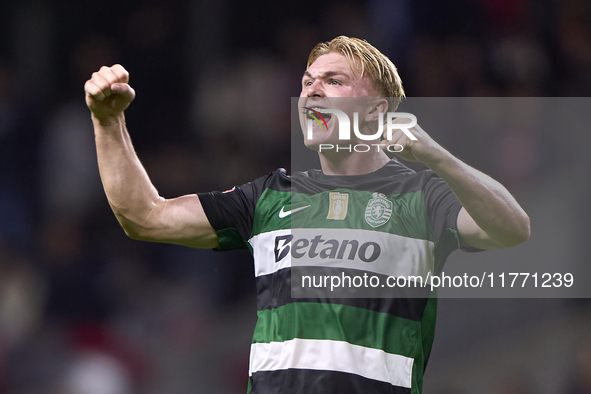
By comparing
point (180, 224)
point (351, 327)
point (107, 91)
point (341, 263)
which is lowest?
point (351, 327)

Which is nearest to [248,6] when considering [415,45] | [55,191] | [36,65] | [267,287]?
[415,45]

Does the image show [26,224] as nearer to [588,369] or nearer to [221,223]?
[221,223]

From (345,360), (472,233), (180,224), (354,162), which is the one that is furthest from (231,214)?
(472,233)

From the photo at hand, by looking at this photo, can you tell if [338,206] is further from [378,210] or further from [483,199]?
[483,199]

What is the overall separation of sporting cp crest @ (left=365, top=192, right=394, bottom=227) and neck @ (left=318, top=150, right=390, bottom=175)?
0.20 m

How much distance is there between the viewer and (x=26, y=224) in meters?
5.01

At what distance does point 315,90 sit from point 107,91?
82 centimetres

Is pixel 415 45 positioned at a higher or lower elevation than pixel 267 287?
higher

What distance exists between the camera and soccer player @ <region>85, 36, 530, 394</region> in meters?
2.40

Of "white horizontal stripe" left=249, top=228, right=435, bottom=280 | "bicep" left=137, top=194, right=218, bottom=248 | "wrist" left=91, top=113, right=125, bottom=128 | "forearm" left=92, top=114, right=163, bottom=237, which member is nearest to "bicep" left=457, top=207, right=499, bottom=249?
"white horizontal stripe" left=249, top=228, right=435, bottom=280

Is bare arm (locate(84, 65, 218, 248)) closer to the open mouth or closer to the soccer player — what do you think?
the soccer player

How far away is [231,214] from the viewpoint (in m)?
2.78

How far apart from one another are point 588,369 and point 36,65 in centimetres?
442

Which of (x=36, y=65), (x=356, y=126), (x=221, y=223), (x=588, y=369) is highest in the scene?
(x=36, y=65)
